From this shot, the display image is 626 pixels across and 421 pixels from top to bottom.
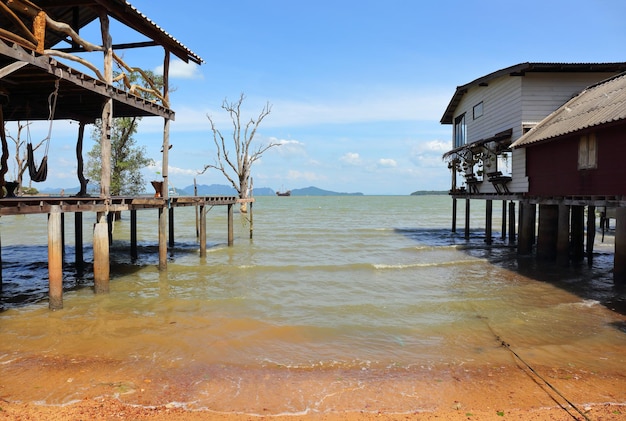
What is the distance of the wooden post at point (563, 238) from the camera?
52.5ft

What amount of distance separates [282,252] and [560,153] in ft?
44.8

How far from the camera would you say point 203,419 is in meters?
6.07

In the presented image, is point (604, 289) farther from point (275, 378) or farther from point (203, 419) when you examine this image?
point (203, 419)

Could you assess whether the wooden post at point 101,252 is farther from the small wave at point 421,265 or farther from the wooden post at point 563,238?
the wooden post at point 563,238

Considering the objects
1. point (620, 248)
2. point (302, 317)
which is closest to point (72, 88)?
point (302, 317)

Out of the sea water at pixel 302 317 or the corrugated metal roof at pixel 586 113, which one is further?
the corrugated metal roof at pixel 586 113

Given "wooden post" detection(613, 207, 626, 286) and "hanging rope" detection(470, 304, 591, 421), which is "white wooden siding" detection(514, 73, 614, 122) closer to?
"wooden post" detection(613, 207, 626, 286)

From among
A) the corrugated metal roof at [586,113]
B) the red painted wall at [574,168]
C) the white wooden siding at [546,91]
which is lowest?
the red painted wall at [574,168]

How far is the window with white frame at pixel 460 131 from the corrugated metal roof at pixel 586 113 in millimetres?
8298

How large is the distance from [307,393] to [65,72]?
8857mm

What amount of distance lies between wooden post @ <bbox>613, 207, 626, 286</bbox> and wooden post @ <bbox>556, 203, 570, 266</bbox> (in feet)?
9.53

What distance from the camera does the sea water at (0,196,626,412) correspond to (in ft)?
27.0

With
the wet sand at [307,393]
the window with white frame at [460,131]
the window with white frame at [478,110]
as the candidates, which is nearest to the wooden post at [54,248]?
the wet sand at [307,393]

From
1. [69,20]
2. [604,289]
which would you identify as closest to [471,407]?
[604,289]
